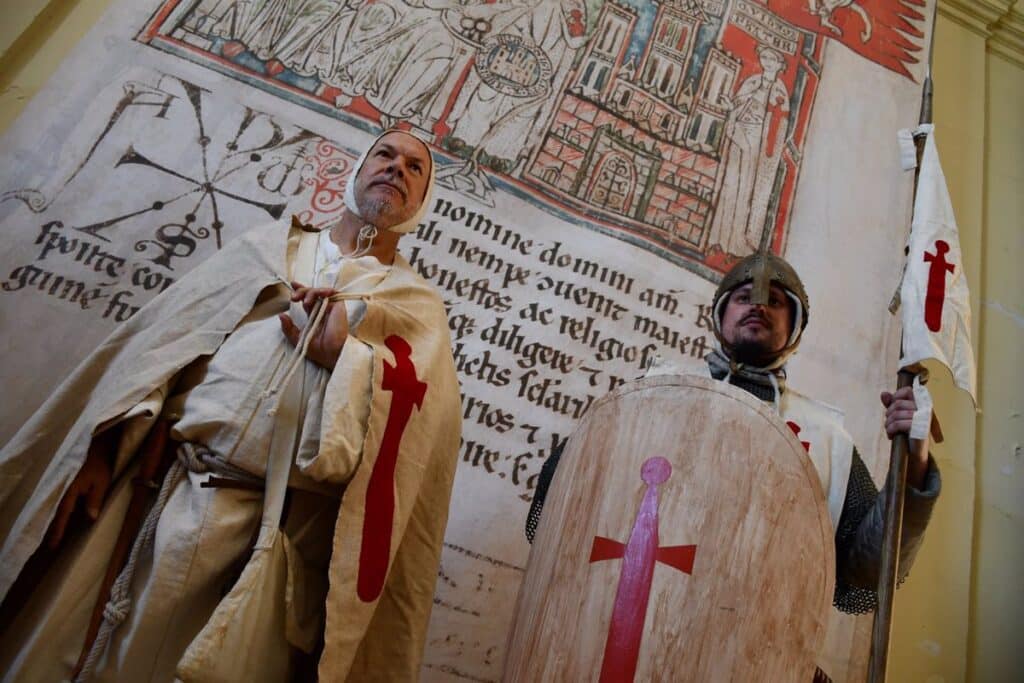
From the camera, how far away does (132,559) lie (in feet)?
6.21

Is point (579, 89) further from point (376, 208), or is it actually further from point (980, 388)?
point (980, 388)

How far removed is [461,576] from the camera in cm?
294

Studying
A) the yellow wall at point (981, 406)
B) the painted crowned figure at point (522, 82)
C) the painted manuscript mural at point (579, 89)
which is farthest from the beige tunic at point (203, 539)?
the yellow wall at point (981, 406)

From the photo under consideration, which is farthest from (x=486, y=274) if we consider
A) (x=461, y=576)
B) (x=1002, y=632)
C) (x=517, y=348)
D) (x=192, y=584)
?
(x=1002, y=632)

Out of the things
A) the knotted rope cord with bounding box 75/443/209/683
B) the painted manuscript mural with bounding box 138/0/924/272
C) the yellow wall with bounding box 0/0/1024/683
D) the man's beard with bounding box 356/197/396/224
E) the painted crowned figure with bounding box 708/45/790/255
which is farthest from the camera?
the painted crowned figure with bounding box 708/45/790/255

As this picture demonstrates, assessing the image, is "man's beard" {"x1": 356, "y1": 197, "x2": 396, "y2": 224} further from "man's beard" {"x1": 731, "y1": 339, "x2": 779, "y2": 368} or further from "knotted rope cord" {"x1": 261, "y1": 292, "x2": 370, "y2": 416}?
"man's beard" {"x1": 731, "y1": 339, "x2": 779, "y2": 368}

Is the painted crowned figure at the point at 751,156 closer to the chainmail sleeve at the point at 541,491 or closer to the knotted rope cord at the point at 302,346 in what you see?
the chainmail sleeve at the point at 541,491

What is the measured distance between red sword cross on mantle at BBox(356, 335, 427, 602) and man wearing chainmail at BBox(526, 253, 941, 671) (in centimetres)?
60

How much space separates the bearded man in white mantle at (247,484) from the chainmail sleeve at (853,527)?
3.76 ft

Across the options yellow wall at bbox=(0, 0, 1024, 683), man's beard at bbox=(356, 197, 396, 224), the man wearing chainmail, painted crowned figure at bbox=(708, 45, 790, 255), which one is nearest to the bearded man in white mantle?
man's beard at bbox=(356, 197, 396, 224)

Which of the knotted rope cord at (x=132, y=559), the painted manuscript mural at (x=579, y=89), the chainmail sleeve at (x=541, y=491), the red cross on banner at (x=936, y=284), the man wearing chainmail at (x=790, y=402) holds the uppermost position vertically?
the painted manuscript mural at (x=579, y=89)

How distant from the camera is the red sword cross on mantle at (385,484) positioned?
2049 millimetres

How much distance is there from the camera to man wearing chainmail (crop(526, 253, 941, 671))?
2287 millimetres

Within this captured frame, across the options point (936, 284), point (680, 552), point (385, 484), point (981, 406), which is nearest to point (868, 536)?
point (936, 284)
